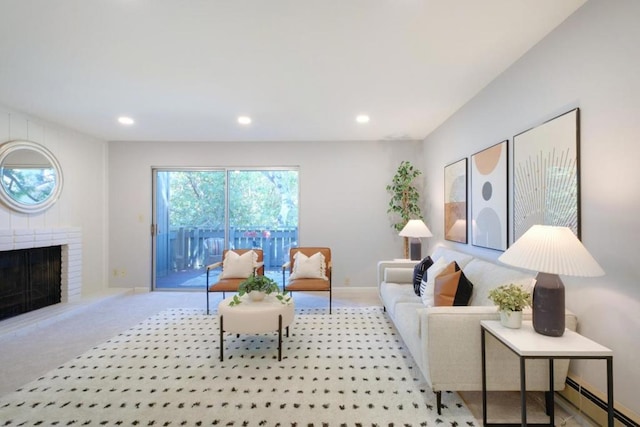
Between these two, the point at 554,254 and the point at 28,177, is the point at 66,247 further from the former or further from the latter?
the point at 554,254

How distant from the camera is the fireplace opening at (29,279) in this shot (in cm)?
347

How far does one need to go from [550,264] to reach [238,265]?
340cm

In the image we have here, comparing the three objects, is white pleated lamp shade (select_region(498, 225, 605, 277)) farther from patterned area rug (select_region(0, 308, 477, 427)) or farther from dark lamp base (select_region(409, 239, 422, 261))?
dark lamp base (select_region(409, 239, 422, 261))

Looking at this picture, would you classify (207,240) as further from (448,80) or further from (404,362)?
(448,80)

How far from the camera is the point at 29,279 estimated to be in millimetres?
3730

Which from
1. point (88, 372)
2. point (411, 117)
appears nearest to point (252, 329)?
point (88, 372)

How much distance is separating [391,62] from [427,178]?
2.62m

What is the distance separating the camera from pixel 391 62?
241cm

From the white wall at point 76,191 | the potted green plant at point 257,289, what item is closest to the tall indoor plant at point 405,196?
the potted green plant at point 257,289

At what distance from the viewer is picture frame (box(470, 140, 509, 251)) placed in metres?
2.57

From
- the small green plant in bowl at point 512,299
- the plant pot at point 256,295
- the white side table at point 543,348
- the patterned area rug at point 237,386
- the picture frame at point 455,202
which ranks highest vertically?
the picture frame at point 455,202

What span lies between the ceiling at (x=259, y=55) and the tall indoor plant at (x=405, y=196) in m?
1.07

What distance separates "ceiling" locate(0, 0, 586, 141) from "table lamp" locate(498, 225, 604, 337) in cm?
139

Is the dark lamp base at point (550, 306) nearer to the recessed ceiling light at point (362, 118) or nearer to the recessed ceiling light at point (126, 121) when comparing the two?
the recessed ceiling light at point (362, 118)
